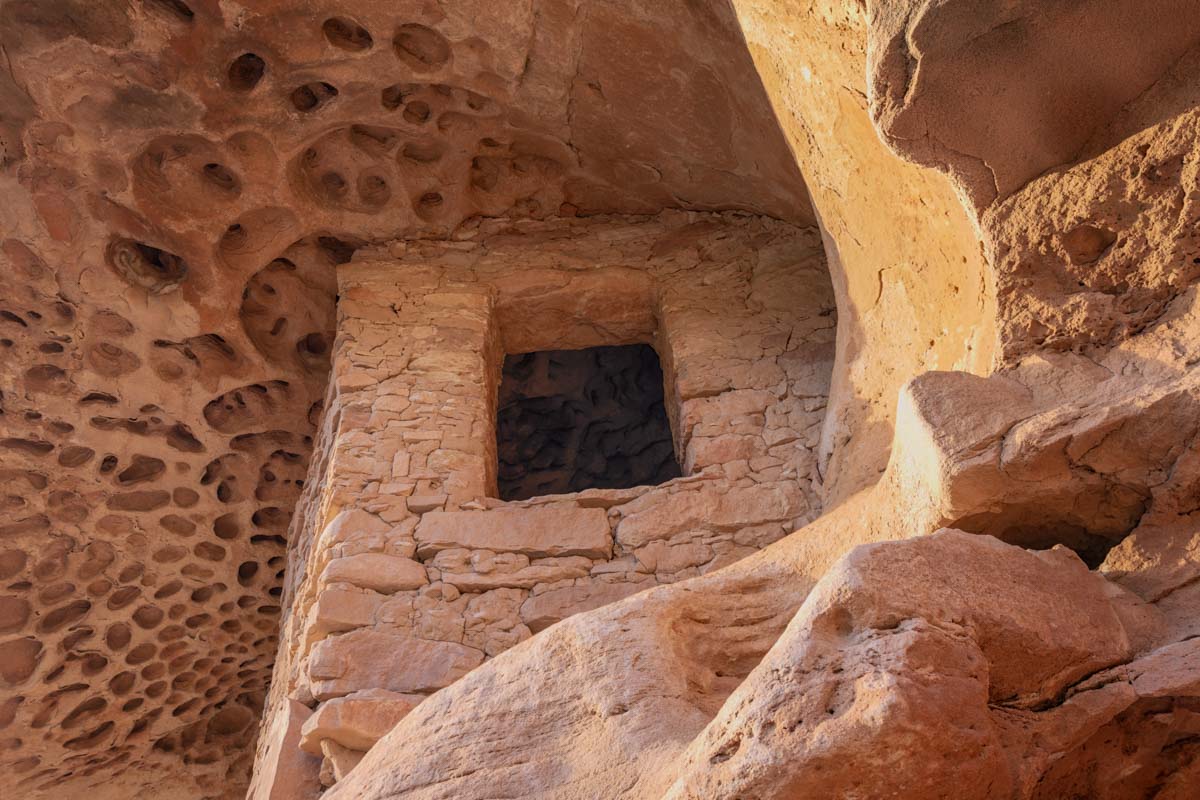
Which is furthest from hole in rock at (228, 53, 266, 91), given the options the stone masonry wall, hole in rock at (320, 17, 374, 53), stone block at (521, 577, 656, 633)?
stone block at (521, 577, 656, 633)

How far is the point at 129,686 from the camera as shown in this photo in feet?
18.6

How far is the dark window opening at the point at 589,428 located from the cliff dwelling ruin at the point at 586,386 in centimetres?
16

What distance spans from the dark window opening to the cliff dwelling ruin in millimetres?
162

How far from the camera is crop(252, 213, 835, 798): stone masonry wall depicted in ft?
12.1

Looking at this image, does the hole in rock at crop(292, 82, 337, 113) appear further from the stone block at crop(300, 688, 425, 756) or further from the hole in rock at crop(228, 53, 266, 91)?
the stone block at crop(300, 688, 425, 756)

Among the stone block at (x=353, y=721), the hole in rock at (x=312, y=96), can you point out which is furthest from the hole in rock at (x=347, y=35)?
the stone block at (x=353, y=721)

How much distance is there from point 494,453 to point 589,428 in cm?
336

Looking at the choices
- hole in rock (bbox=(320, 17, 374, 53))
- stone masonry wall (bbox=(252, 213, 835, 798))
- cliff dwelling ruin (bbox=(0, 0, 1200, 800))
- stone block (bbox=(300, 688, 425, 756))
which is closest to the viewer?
cliff dwelling ruin (bbox=(0, 0, 1200, 800))

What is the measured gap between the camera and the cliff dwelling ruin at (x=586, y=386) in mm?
1766

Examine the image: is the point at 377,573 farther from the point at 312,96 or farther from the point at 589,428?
the point at 589,428

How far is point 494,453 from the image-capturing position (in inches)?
193

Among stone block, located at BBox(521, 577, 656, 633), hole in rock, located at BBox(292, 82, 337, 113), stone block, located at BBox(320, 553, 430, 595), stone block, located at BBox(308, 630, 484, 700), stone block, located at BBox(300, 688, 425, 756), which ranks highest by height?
hole in rock, located at BBox(292, 82, 337, 113)

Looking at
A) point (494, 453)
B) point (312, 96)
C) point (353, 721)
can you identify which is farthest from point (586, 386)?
point (353, 721)

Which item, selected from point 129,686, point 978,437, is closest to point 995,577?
point 978,437
